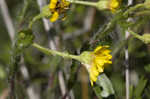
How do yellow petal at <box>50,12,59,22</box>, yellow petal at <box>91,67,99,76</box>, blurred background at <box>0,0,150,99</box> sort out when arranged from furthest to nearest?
1. blurred background at <box>0,0,150,99</box>
2. yellow petal at <box>50,12,59,22</box>
3. yellow petal at <box>91,67,99,76</box>

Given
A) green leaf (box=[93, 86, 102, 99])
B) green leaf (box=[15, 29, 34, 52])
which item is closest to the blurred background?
green leaf (box=[93, 86, 102, 99])

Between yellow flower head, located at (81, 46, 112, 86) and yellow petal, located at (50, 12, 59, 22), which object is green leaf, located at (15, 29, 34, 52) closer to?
yellow petal, located at (50, 12, 59, 22)

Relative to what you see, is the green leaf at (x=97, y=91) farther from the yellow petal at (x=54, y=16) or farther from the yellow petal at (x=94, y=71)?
the yellow petal at (x=54, y=16)

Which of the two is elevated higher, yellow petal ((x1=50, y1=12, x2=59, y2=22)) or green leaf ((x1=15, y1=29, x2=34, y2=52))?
yellow petal ((x1=50, y1=12, x2=59, y2=22))

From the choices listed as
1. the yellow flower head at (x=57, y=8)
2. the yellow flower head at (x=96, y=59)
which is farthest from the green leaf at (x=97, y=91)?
the yellow flower head at (x=57, y=8)

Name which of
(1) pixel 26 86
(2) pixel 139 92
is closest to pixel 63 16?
(2) pixel 139 92

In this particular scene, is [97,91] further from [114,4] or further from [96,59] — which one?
[114,4]

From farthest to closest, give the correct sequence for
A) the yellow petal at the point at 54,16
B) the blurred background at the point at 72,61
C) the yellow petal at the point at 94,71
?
the blurred background at the point at 72,61 → the yellow petal at the point at 54,16 → the yellow petal at the point at 94,71
